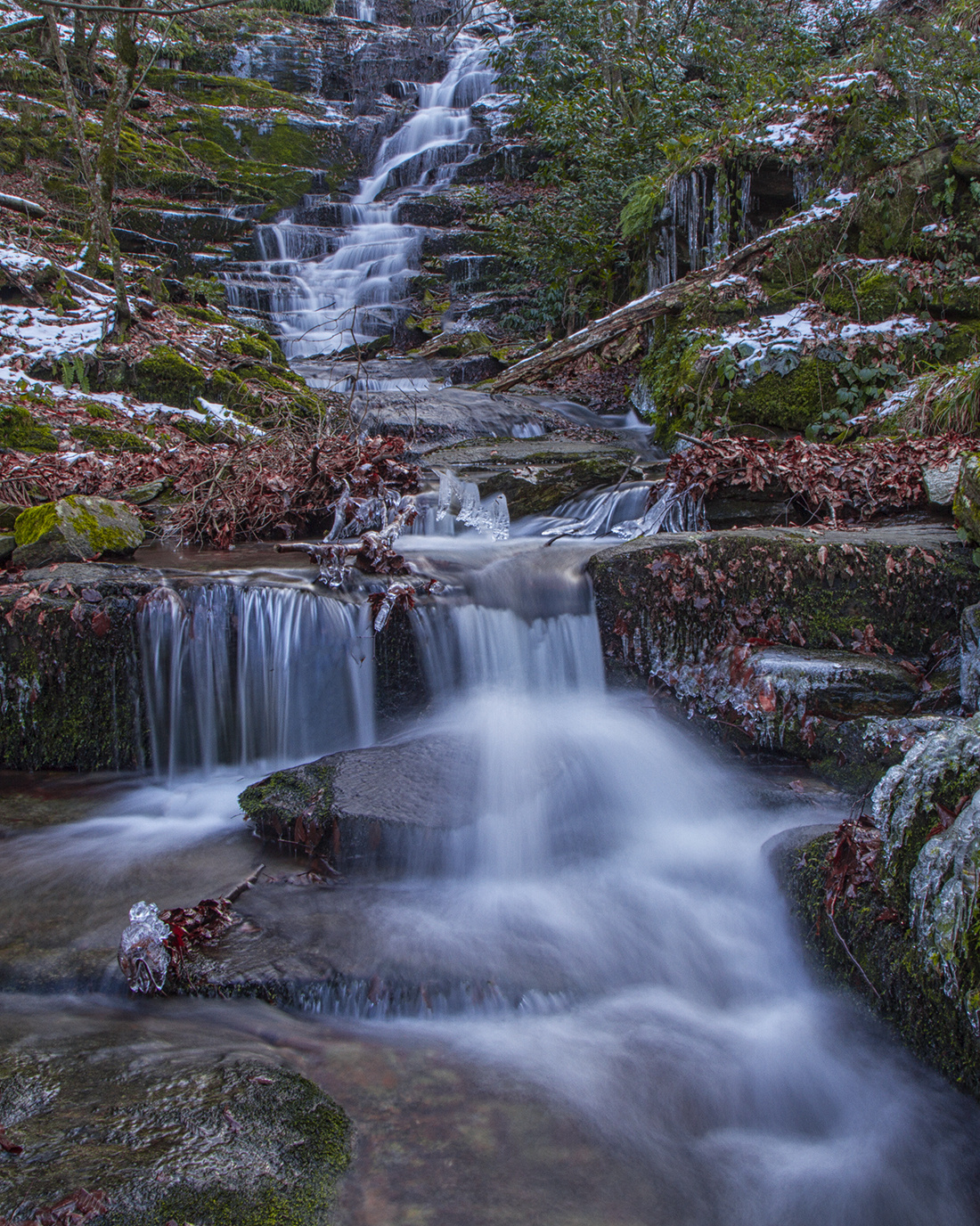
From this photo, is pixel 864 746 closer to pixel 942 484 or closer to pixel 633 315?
pixel 942 484

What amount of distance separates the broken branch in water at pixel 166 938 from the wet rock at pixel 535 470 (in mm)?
4576

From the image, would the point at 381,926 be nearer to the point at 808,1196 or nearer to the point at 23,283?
the point at 808,1196

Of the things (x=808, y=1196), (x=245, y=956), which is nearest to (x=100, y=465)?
(x=245, y=956)

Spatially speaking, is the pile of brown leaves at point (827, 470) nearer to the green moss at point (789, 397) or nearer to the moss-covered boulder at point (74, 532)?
the green moss at point (789, 397)

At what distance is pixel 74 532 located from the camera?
543 centimetres

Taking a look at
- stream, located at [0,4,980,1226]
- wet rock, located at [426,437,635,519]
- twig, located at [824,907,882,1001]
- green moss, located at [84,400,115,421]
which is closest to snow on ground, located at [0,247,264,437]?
green moss, located at [84,400,115,421]

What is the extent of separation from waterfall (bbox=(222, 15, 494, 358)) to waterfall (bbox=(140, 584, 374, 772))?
8.34m

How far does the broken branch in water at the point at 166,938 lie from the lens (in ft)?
9.89

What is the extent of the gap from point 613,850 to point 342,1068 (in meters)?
1.93

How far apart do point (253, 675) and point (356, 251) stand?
14.7 meters

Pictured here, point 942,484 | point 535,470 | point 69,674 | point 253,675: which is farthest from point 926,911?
point 535,470

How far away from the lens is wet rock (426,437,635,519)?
23.7 ft

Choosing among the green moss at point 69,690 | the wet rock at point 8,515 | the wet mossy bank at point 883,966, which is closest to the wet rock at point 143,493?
the wet rock at point 8,515

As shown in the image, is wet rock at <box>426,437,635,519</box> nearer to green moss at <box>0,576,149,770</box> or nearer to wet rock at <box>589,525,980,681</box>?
wet rock at <box>589,525,980,681</box>
